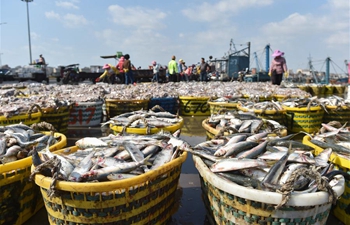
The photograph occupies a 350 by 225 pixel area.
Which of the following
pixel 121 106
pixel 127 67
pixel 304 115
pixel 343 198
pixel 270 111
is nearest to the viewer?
pixel 343 198

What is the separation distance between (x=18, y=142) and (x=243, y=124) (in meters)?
3.43

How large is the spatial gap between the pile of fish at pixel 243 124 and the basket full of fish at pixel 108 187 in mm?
1642

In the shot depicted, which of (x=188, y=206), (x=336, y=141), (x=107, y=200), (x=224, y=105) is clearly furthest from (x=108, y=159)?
(x=224, y=105)

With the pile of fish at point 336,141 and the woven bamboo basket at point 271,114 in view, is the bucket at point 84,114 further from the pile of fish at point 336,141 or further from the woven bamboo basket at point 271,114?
the pile of fish at point 336,141

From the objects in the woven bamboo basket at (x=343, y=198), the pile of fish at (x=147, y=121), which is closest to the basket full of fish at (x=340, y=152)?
the woven bamboo basket at (x=343, y=198)

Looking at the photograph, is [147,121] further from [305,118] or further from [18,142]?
[305,118]

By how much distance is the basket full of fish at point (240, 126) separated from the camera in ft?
13.8

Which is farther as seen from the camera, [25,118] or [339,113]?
[339,113]

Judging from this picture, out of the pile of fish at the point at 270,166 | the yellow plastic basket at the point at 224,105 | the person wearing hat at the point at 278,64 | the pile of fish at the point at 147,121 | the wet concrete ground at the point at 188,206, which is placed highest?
the person wearing hat at the point at 278,64

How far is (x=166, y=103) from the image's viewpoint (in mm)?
8961

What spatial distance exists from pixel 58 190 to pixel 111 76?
16.6 metres

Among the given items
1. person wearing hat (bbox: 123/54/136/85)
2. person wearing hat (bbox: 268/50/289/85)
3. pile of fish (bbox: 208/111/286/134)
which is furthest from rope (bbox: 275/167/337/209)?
person wearing hat (bbox: 123/54/136/85)

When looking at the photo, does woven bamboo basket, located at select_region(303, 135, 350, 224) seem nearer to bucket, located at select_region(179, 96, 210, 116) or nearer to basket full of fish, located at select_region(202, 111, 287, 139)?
basket full of fish, located at select_region(202, 111, 287, 139)

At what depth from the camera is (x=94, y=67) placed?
27.7 metres
